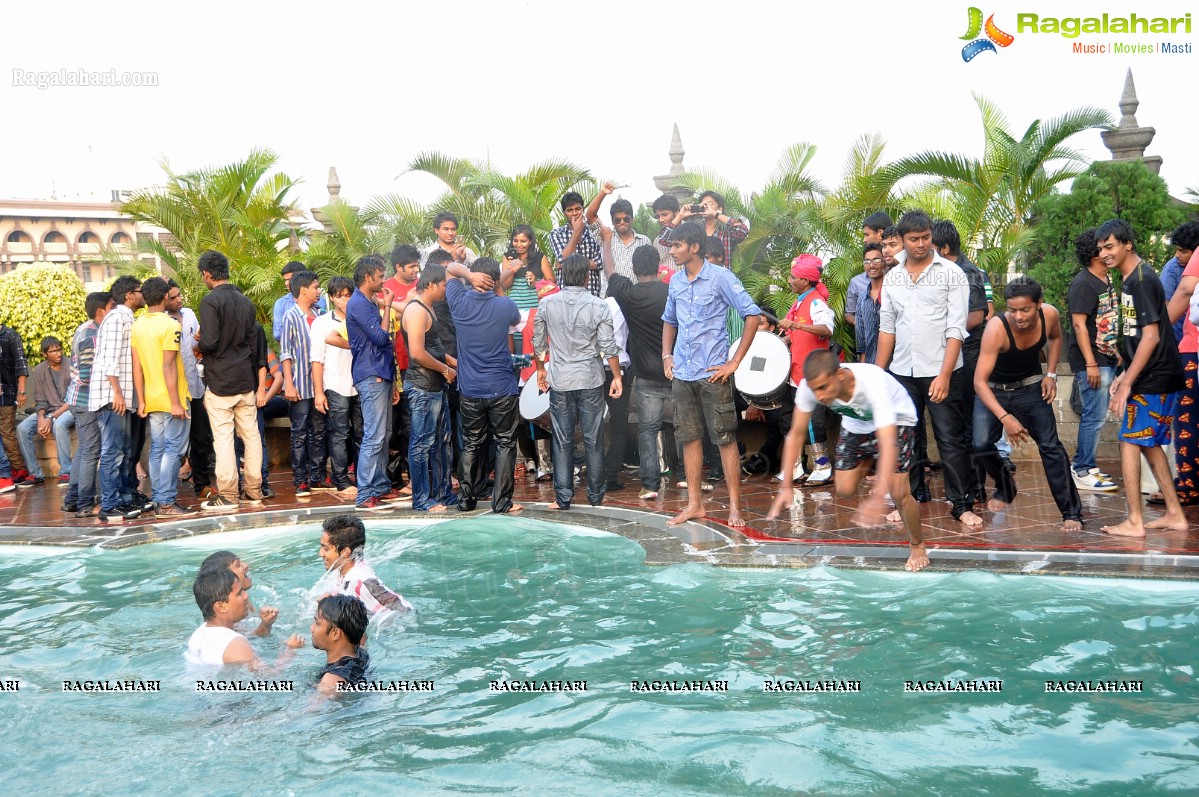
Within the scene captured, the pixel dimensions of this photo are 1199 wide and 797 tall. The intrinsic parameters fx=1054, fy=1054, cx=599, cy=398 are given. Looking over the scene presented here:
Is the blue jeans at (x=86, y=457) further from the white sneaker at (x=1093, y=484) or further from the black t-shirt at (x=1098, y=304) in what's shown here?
the white sneaker at (x=1093, y=484)

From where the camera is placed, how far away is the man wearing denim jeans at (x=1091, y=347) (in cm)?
870

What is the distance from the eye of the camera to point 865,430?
7.45 meters

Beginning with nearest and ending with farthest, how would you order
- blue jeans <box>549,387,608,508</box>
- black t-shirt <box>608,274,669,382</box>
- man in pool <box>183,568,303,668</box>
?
man in pool <box>183,568,303,668</box>
blue jeans <box>549,387,608,508</box>
black t-shirt <box>608,274,669,382</box>

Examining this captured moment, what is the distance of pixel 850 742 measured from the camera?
16.0 feet

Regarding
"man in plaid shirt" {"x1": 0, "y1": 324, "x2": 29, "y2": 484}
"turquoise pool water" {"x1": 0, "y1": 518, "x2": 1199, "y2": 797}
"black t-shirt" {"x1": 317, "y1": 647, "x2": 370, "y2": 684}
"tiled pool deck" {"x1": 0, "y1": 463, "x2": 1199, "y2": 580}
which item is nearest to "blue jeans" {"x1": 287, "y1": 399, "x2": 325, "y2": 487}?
"tiled pool deck" {"x1": 0, "y1": 463, "x2": 1199, "y2": 580}

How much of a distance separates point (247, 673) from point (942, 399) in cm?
534

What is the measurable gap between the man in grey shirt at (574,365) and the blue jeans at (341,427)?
92.3 inches

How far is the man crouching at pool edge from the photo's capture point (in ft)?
21.4

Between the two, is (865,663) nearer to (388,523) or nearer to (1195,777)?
(1195,777)

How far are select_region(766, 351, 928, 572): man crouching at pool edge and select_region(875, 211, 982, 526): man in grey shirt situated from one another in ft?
2.70

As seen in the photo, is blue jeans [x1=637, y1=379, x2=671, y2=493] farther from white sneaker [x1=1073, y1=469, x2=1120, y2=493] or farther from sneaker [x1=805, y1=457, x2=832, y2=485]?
white sneaker [x1=1073, y1=469, x2=1120, y2=493]

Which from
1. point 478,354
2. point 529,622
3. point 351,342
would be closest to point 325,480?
point 351,342

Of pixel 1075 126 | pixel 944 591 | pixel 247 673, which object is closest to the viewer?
pixel 247 673

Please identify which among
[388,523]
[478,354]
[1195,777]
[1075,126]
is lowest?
[1195,777]
